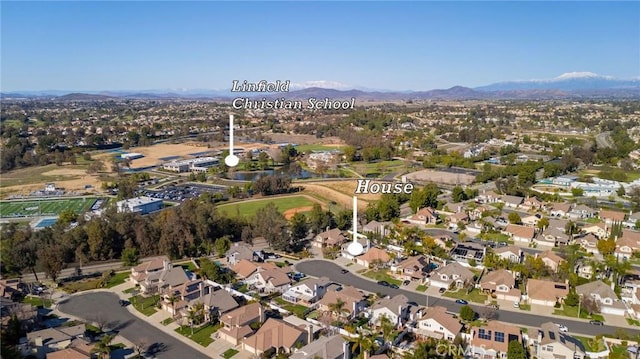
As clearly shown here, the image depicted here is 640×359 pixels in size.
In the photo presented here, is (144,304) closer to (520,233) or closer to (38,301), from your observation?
(38,301)

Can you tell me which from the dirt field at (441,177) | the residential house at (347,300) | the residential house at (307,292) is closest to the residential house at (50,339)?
the residential house at (307,292)

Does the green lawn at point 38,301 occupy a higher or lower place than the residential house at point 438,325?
lower

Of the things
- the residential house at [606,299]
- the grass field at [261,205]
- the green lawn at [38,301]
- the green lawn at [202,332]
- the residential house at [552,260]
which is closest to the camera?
the green lawn at [202,332]

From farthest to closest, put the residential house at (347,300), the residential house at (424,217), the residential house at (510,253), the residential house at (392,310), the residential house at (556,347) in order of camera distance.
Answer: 1. the residential house at (424,217)
2. the residential house at (510,253)
3. the residential house at (347,300)
4. the residential house at (392,310)
5. the residential house at (556,347)

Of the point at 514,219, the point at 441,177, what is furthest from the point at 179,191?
the point at 514,219

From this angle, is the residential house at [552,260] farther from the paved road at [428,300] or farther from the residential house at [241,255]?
the residential house at [241,255]

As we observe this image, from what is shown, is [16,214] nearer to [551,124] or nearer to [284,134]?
[284,134]
